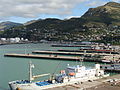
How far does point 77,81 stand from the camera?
3316 cm

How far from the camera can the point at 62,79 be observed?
3180 centimetres

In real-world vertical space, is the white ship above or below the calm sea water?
above

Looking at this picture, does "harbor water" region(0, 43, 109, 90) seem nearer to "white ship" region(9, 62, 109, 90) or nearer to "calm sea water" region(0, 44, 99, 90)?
"calm sea water" region(0, 44, 99, 90)

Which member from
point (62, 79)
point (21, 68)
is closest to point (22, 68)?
point (21, 68)

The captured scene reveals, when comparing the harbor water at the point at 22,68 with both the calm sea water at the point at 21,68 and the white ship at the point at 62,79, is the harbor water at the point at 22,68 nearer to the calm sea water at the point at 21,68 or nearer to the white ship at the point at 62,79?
the calm sea water at the point at 21,68

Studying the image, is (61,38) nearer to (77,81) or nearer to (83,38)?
(83,38)

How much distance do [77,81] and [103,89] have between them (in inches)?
215

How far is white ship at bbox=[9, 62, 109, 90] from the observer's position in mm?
29184

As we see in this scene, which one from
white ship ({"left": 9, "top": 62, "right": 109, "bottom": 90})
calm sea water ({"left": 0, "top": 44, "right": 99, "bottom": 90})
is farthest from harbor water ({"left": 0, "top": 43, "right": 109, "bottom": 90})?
white ship ({"left": 9, "top": 62, "right": 109, "bottom": 90})

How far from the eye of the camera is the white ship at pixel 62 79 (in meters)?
29.2

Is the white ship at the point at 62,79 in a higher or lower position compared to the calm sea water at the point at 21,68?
higher

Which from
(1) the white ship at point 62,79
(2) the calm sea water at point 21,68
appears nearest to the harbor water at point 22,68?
(2) the calm sea water at point 21,68

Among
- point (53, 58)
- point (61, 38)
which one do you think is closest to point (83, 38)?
point (61, 38)

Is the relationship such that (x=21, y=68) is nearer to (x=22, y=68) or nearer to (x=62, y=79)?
(x=22, y=68)
